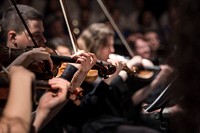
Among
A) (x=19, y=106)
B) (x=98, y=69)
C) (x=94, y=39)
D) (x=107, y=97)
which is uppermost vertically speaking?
(x=19, y=106)

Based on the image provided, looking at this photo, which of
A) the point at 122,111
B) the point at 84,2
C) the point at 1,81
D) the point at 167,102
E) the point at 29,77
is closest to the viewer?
the point at 29,77

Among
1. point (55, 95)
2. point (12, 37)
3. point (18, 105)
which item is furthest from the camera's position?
point (12, 37)

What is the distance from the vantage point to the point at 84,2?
5684mm

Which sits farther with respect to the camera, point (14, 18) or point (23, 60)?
point (14, 18)

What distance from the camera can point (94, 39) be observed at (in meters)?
3.46

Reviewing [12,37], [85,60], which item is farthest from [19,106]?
A: [12,37]

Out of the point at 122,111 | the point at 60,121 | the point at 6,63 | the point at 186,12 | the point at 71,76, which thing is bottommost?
the point at 122,111

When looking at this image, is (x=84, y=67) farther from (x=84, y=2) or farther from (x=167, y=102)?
(x=84, y=2)

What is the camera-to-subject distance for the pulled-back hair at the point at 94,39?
11.2 feet

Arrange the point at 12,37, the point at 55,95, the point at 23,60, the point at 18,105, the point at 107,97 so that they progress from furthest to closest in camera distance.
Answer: the point at 107,97, the point at 12,37, the point at 23,60, the point at 55,95, the point at 18,105

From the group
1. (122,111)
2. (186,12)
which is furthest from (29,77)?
(122,111)

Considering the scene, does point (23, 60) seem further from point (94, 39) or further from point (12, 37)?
point (94, 39)

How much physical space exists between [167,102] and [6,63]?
0.70m

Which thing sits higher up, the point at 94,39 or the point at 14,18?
the point at 14,18
